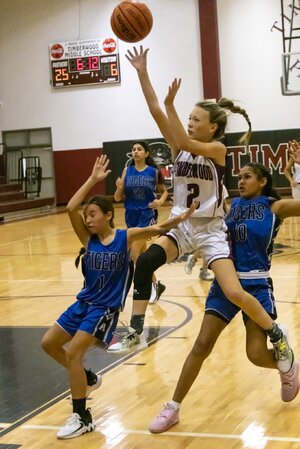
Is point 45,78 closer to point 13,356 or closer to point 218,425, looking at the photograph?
point 13,356

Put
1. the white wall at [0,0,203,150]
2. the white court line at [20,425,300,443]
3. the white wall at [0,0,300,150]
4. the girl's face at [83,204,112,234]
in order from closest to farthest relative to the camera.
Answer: the white court line at [20,425,300,443] → the girl's face at [83,204,112,234] → the white wall at [0,0,300,150] → the white wall at [0,0,203,150]

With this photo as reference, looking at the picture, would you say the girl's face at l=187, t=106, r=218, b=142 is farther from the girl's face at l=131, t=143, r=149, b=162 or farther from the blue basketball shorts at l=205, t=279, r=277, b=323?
the girl's face at l=131, t=143, r=149, b=162

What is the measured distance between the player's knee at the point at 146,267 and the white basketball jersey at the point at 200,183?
29 cm

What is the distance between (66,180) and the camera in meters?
22.4

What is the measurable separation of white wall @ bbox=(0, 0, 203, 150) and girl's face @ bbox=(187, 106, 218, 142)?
53.7 feet

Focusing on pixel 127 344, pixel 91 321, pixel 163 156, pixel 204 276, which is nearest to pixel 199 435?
pixel 127 344

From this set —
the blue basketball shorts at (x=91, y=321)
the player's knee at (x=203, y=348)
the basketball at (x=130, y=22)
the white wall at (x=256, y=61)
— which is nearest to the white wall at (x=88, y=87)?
the white wall at (x=256, y=61)

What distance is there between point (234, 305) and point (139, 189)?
4.38 m

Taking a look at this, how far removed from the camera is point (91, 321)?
14.4ft

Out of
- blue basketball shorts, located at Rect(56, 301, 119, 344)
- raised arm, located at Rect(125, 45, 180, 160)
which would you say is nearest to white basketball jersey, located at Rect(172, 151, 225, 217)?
raised arm, located at Rect(125, 45, 180, 160)

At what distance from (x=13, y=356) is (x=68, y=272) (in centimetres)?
429

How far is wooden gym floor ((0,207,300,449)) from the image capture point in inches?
165

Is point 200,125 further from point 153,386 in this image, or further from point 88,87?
point 88,87

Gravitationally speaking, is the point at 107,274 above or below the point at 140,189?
below
